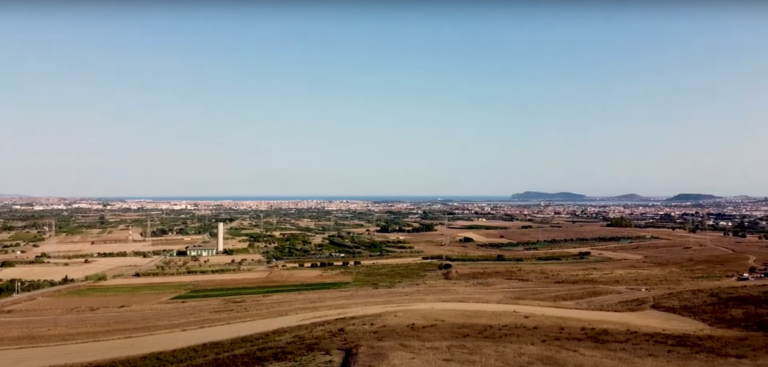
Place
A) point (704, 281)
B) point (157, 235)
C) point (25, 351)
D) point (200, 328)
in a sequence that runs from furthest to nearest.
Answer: point (157, 235) → point (704, 281) → point (200, 328) → point (25, 351)

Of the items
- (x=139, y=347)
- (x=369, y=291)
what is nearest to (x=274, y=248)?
(x=369, y=291)

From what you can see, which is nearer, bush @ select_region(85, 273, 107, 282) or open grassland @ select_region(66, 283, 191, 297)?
open grassland @ select_region(66, 283, 191, 297)

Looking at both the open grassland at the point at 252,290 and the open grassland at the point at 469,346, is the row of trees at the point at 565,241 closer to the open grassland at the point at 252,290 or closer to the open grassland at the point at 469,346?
the open grassland at the point at 252,290

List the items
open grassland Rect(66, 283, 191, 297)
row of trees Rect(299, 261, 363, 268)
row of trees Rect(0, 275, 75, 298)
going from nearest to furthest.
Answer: row of trees Rect(0, 275, 75, 298)
open grassland Rect(66, 283, 191, 297)
row of trees Rect(299, 261, 363, 268)

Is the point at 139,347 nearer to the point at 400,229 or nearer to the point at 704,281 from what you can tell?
the point at 704,281

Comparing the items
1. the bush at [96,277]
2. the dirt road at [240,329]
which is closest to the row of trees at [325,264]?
the bush at [96,277]

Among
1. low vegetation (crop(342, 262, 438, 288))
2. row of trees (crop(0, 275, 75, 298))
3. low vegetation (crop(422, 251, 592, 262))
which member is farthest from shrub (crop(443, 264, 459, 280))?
row of trees (crop(0, 275, 75, 298))

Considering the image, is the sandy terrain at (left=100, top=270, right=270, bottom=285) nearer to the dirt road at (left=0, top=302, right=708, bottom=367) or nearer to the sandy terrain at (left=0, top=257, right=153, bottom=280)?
the sandy terrain at (left=0, top=257, right=153, bottom=280)
